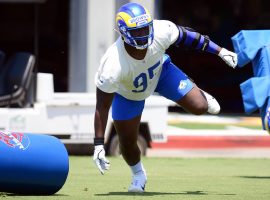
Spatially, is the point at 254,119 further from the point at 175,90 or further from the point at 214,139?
the point at 175,90

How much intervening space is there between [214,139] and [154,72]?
271 inches

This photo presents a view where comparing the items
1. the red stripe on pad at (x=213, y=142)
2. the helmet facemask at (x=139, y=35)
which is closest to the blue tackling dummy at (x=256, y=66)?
the helmet facemask at (x=139, y=35)

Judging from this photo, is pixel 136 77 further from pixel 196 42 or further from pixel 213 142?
pixel 213 142

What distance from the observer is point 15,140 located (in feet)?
30.3

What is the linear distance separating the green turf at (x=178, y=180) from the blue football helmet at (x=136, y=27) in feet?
4.40

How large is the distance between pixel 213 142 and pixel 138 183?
21.7 feet

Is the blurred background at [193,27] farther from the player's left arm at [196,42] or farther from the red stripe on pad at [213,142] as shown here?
the player's left arm at [196,42]

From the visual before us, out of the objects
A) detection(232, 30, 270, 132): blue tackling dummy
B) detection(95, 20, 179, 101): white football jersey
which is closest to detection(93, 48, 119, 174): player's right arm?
detection(95, 20, 179, 101): white football jersey

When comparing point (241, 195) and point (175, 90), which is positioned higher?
point (175, 90)

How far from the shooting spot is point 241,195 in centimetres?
944

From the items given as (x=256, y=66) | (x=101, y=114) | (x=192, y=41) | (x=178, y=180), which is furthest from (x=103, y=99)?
(x=256, y=66)

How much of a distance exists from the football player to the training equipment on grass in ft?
1.37

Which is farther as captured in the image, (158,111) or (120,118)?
(158,111)

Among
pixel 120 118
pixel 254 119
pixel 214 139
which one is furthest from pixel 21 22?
pixel 120 118
